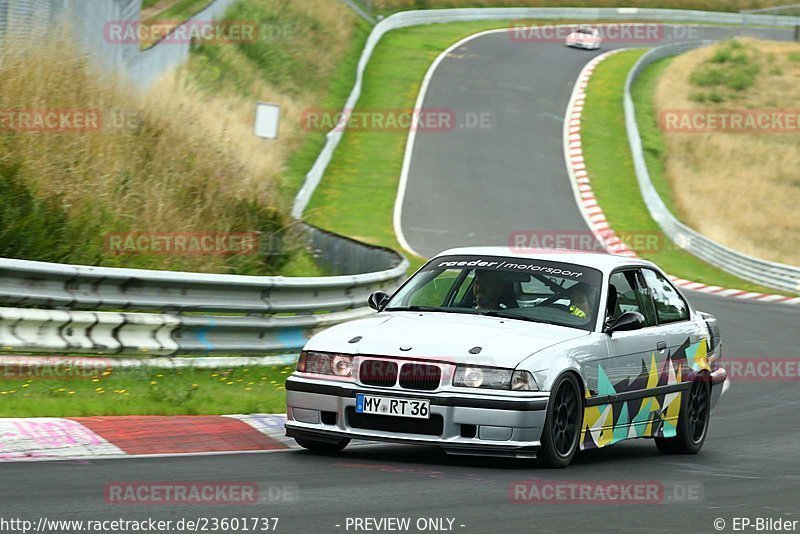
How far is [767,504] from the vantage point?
7.73 meters

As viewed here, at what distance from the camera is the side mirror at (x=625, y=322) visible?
9.10 m

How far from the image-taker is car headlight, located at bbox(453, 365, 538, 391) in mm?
8148

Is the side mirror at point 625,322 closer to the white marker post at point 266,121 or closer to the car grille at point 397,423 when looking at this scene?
the car grille at point 397,423

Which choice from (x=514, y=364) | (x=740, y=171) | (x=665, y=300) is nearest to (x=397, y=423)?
(x=514, y=364)

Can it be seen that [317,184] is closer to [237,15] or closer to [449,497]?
[237,15]

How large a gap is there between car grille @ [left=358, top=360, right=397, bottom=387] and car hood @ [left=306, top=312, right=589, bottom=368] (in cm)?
7

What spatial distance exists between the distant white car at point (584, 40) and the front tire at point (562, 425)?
1909 inches

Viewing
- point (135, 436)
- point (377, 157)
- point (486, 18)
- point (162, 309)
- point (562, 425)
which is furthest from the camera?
point (486, 18)

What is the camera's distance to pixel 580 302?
9.37m

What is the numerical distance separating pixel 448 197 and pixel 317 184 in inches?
130

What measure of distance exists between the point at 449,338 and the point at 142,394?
10.4 ft

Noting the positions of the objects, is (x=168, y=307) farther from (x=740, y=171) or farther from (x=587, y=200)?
(x=740, y=171)

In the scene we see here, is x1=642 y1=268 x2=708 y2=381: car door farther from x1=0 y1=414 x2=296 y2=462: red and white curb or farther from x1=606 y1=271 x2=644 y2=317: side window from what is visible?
x1=0 y1=414 x2=296 y2=462: red and white curb

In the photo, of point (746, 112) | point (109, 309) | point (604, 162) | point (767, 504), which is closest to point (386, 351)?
point (767, 504)
